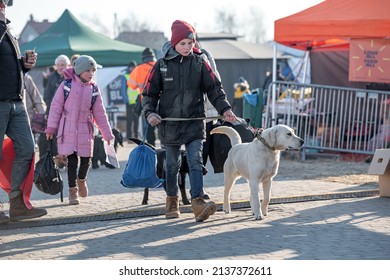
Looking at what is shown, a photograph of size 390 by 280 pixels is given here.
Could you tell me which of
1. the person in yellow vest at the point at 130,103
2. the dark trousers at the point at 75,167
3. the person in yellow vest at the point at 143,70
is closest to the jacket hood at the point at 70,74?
the dark trousers at the point at 75,167

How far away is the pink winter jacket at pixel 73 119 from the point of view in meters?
9.41

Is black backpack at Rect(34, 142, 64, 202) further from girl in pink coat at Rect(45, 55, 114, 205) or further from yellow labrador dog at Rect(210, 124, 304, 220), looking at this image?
yellow labrador dog at Rect(210, 124, 304, 220)

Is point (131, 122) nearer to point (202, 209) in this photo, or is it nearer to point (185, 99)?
point (185, 99)

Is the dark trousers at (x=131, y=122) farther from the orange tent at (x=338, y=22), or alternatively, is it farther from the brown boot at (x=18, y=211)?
the brown boot at (x=18, y=211)

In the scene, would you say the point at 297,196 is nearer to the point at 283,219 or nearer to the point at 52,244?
the point at 283,219

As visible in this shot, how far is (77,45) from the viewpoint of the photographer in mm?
23672

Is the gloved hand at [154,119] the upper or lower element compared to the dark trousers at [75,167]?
upper

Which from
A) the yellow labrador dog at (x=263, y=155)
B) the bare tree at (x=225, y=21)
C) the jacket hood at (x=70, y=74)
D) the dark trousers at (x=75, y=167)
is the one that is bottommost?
the dark trousers at (x=75, y=167)

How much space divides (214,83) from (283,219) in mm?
1459

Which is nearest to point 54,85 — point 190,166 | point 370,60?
point 370,60

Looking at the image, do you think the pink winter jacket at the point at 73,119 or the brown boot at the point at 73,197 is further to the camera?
the brown boot at the point at 73,197

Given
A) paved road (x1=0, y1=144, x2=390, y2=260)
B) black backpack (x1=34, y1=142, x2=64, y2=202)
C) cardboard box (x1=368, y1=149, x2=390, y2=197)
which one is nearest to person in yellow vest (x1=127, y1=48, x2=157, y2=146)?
paved road (x1=0, y1=144, x2=390, y2=260)

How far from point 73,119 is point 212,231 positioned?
259cm
